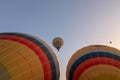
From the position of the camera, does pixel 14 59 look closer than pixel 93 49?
Yes

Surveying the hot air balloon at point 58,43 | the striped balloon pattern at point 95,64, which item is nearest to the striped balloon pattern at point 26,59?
the striped balloon pattern at point 95,64

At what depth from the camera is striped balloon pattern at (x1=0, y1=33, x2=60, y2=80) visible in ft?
33.3

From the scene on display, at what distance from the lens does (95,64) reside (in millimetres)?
12500

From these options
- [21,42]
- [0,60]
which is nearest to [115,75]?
[21,42]

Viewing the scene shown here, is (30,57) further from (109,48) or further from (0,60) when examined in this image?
(109,48)

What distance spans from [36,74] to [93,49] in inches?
146

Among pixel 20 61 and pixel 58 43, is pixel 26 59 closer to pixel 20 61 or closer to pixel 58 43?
pixel 20 61

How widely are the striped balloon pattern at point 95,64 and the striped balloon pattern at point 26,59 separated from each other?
1184mm

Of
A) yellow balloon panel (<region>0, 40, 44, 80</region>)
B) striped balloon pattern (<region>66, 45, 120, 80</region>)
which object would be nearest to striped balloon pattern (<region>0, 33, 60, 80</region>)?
yellow balloon panel (<region>0, 40, 44, 80</region>)

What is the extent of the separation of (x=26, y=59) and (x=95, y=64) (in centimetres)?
357

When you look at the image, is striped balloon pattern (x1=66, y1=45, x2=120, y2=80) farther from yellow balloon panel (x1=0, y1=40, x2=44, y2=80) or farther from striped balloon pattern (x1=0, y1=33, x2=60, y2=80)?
yellow balloon panel (x1=0, y1=40, x2=44, y2=80)

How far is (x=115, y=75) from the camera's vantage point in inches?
472

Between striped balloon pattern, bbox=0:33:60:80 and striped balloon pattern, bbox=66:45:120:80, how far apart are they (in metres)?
1.18

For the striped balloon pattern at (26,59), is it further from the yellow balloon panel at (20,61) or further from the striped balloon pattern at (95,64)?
the striped balloon pattern at (95,64)
